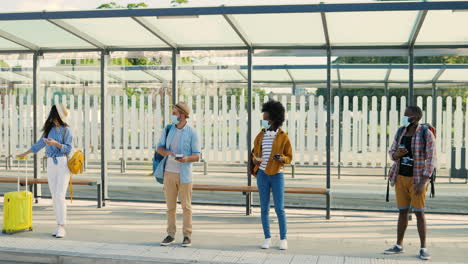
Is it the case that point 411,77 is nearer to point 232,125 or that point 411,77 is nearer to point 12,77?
point 232,125

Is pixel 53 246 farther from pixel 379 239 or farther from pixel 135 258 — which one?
pixel 379 239

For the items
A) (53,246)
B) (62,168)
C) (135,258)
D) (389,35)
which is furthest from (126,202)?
(389,35)

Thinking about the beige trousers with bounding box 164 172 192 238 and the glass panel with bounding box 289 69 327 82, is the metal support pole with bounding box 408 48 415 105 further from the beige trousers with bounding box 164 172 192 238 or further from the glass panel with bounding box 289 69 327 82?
A: the beige trousers with bounding box 164 172 192 238

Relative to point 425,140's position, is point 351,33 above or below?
above

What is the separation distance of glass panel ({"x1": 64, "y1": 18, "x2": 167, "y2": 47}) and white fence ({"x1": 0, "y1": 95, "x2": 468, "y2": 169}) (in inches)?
59.0

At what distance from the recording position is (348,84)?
40.4 ft

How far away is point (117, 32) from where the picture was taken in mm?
8133

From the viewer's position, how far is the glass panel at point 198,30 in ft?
24.5

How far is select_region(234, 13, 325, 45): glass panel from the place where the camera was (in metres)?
7.21

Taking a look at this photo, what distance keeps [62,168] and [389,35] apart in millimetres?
4473

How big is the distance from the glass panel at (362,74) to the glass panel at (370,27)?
280cm

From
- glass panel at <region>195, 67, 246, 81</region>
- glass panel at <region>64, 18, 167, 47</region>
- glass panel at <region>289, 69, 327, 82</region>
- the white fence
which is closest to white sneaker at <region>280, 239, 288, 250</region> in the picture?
the white fence

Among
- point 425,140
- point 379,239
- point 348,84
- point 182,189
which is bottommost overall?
point 379,239

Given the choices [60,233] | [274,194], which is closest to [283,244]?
[274,194]
